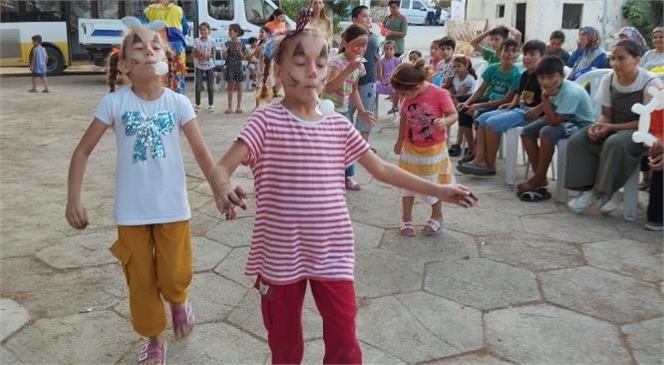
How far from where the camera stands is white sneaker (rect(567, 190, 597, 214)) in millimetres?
5051

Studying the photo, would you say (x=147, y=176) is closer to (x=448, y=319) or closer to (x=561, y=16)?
(x=448, y=319)

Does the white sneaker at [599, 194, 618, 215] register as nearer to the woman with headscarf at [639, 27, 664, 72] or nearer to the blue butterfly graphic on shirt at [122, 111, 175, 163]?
the woman with headscarf at [639, 27, 664, 72]

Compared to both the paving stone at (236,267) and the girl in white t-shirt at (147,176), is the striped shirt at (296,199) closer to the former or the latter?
the girl in white t-shirt at (147,176)

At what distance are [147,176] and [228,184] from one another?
0.84m

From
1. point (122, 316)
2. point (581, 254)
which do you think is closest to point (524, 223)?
point (581, 254)

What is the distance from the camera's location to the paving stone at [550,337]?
2.80 metres

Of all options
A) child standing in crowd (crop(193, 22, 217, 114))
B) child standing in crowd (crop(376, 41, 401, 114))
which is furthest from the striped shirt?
child standing in crowd (crop(193, 22, 217, 114))

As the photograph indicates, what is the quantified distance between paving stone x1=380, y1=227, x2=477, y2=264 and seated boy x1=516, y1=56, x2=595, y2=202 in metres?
1.33

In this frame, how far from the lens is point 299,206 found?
210 centimetres

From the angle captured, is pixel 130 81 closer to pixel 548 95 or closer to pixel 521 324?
pixel 521 324

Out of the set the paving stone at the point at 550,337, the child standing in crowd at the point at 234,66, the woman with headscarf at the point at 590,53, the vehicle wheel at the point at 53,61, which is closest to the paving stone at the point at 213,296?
the paving stone at the point at 550,337

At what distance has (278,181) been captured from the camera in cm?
211

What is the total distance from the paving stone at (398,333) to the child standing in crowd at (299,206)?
73 cm

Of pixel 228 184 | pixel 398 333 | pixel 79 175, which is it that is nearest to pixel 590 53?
pixel 398 333
